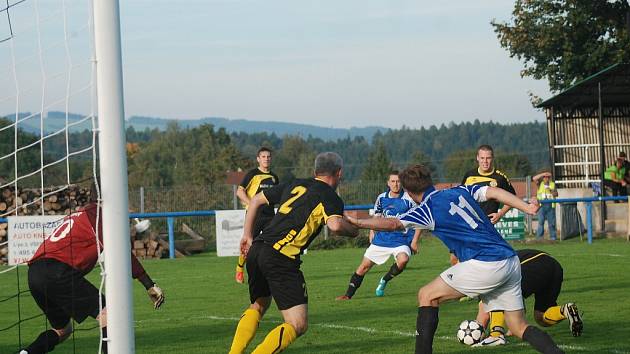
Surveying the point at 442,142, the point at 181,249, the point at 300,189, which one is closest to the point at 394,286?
the point at 300,189

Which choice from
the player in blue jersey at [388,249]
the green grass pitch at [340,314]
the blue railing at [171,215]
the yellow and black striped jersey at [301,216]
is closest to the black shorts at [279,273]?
the yellow and black striped jersey at [301,216]

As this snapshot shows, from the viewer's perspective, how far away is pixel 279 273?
7.57m

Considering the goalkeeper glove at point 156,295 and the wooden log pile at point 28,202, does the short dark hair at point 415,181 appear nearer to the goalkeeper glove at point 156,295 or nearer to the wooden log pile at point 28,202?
the goalkeeper glove at point 156,295

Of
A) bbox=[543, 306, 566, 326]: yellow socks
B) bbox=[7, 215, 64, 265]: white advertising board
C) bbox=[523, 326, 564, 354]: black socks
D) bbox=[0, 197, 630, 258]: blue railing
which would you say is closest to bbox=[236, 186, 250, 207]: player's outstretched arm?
bbox=[543, 306, 566, 326]: yellow socks

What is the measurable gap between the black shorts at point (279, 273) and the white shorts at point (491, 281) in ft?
3.58

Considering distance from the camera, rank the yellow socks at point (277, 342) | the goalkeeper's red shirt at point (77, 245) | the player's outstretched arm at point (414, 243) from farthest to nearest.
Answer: the player's outstretched arm at point (414, 243)
the goalkeeper's red shirt at point (77, 245)
the yellow socks at point (277, 342)

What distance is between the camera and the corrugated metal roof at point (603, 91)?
30545mm

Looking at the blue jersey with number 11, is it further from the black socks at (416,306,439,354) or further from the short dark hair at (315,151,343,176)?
the short dark hair at (315,151,343,176)

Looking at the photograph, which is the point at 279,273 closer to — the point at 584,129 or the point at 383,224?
the point at 383,224

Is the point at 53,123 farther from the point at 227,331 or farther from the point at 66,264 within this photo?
the point at 227,331

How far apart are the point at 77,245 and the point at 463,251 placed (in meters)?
3.01

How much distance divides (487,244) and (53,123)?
10.4 feet

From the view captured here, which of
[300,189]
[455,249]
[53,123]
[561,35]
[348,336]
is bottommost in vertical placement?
[348,336]

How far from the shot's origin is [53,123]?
23.6ft
